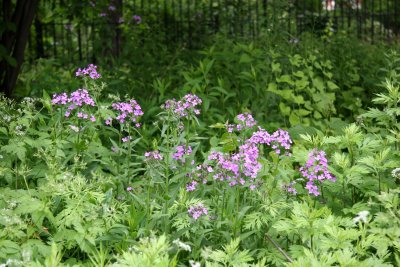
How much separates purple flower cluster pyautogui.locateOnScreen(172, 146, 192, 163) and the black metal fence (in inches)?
124

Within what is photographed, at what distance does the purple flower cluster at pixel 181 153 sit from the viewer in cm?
370

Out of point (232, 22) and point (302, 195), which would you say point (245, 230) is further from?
point (232, 22)

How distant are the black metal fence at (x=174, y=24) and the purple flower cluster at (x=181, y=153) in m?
3.16

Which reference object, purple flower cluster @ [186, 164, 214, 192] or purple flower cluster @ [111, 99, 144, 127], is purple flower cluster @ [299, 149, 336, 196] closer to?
purple flower cluster @ [186, 164, 214, 192]

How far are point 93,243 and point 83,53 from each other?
887 cm

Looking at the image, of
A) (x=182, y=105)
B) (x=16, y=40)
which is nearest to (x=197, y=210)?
(x=182, y=105)

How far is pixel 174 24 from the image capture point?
11828mm

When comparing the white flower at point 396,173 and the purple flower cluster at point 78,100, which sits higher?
the purple flower cluster at point 78,100

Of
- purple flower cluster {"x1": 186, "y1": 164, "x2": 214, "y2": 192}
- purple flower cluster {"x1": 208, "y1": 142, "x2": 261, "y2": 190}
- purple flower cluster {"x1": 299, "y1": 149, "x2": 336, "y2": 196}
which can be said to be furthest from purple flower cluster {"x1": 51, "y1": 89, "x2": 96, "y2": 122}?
purple flower cluster {"x1": 299, "y1": 149, "x2": 336, "y2": 196}

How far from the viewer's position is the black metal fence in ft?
27.3

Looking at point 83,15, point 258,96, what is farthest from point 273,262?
point 83,15

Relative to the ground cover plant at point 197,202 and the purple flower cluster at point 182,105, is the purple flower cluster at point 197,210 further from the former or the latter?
the purple flower cluster at point 182,105

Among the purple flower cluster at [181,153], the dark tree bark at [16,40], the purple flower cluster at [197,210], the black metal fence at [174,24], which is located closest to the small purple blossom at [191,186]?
the purple flower cluster at [181,153]

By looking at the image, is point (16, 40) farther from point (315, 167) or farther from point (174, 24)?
point (174, 24)
